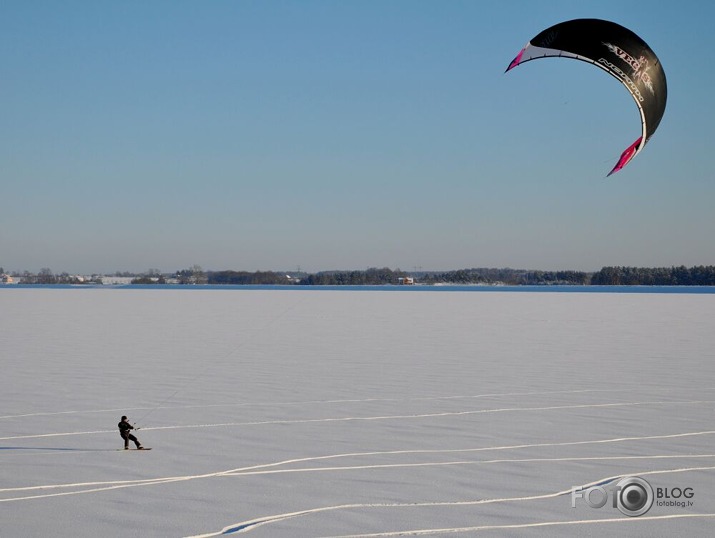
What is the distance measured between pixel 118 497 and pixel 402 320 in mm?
17737

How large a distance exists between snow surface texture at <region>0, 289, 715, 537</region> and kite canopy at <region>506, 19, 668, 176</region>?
234cm

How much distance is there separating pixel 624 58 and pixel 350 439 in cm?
368

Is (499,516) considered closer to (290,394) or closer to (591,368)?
(290,394)

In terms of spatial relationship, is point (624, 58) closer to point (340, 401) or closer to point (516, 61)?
point (516, 61)

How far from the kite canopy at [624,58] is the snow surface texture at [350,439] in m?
2.34

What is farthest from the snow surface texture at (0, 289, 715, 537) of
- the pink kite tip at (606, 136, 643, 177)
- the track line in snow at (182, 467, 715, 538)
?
the pink kite tip at (606, 136, 643, 177)

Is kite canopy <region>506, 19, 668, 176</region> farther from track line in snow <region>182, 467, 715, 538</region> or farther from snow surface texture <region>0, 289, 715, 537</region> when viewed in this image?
track line in snow <region>182, 467, 715, 538</region>

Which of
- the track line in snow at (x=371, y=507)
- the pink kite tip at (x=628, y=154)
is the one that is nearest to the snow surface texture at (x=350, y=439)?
the track line in snow at (x=371, y=507)

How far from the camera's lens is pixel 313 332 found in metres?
17.4

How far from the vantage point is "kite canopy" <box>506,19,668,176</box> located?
604 cm

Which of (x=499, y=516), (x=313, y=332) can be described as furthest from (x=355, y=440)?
(x=313, y=332)

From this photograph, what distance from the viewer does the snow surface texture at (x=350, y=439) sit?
4.32m

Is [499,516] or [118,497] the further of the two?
[118,497]

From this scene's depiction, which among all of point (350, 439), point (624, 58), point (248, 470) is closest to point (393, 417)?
point (350, 439)
